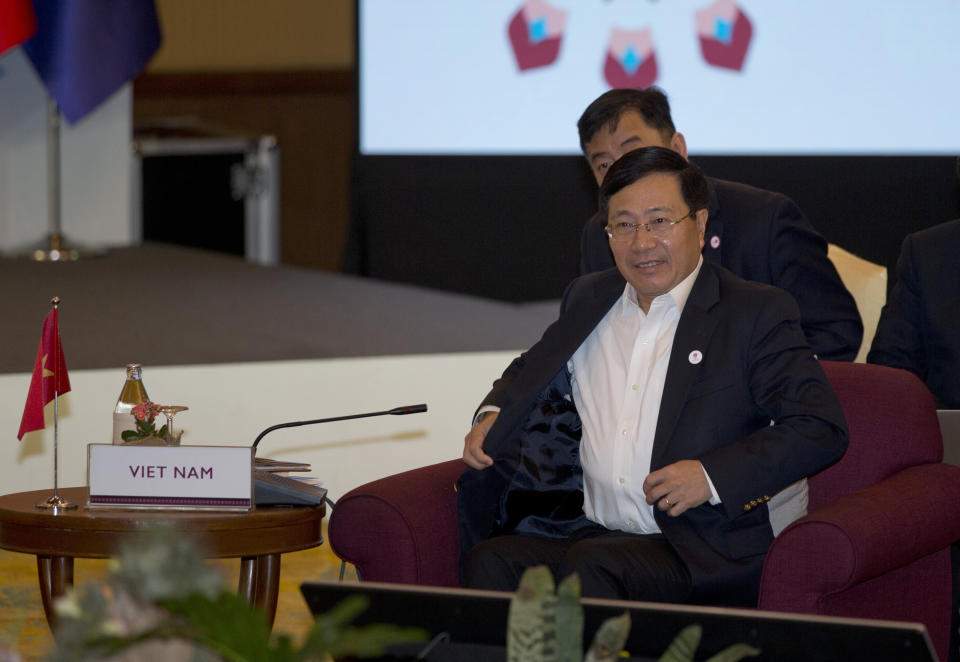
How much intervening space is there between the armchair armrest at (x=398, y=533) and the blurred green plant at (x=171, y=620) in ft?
4.97

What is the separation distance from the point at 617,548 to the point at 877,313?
1.56 meters

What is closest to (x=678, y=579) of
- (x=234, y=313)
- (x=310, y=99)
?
(x=234, y=313)

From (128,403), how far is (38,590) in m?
1.09

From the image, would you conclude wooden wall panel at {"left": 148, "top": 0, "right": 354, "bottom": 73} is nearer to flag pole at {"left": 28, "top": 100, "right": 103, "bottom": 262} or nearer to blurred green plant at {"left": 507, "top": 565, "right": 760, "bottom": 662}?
flag pole at {"left": 28, "top": 100, "right": 103, "bottom": 262}

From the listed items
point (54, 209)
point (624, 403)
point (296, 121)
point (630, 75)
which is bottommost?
point (624, 403)

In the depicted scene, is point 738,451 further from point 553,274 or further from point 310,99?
point 310,99

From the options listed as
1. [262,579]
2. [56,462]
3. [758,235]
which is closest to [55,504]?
[56,462]

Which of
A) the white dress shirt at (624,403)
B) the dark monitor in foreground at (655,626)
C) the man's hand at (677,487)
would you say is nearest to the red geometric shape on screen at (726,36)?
the white dress shirt at (624,403)

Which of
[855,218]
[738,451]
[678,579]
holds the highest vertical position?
[855,218]

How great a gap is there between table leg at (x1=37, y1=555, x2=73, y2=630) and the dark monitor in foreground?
1.46 meters

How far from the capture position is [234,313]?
5082mm

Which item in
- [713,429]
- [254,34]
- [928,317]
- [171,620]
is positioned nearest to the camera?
[171,620]

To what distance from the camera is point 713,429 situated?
91.1 inches

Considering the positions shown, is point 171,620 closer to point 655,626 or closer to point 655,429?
point 655,626
